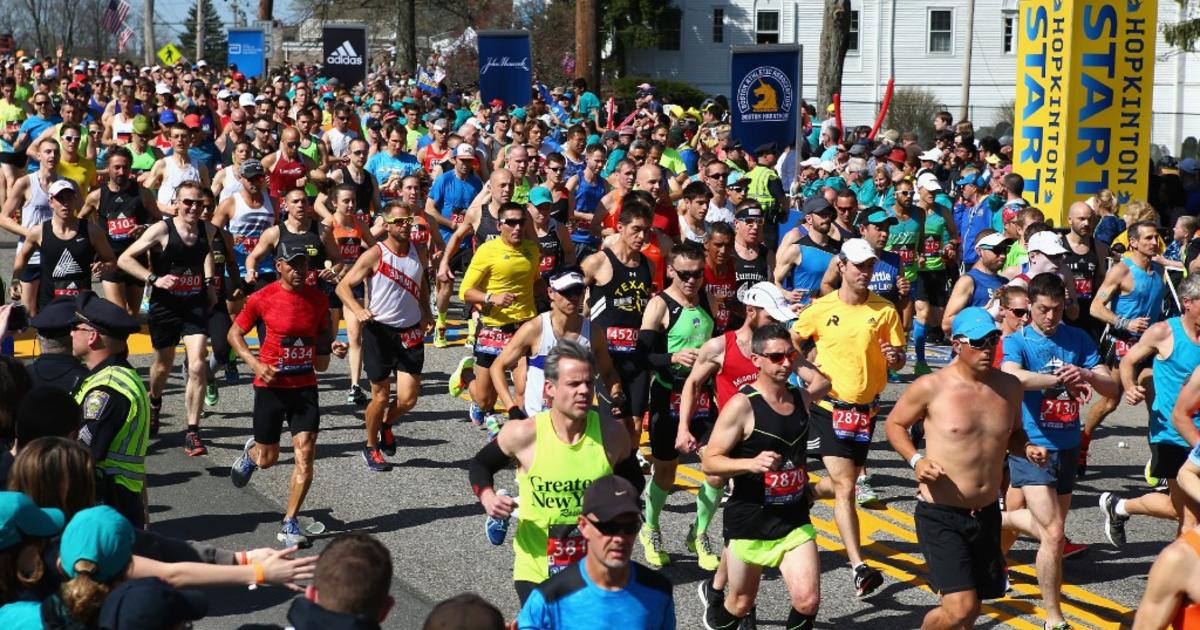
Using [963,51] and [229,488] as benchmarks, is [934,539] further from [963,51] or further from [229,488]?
[963,51]

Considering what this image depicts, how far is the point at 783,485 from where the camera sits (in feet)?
24.5

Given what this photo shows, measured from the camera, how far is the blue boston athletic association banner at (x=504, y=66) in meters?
23.6

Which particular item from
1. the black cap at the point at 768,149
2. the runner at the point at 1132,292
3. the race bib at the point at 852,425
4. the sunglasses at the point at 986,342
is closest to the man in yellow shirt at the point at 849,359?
the race bib at the point at 852,425

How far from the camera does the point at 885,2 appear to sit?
5594cm

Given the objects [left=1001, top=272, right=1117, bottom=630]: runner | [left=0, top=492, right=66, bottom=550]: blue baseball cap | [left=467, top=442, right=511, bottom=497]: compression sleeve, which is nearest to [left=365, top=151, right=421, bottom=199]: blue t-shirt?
[left=1001, top=272, right=1117, bottom=630]: runner

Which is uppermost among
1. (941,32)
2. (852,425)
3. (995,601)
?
(941,32)

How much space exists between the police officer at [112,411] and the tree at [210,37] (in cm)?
7156

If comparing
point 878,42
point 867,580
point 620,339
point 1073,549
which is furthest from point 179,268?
point 878,42

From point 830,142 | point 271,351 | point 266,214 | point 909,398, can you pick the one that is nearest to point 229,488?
point 271,351

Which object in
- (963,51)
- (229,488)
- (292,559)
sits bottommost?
(229,488)

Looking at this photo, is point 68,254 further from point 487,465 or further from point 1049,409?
point 1049,409

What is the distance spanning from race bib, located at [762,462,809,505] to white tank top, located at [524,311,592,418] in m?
1.89

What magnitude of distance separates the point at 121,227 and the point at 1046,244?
7.89 meters

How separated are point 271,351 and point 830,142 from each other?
1429 cm
